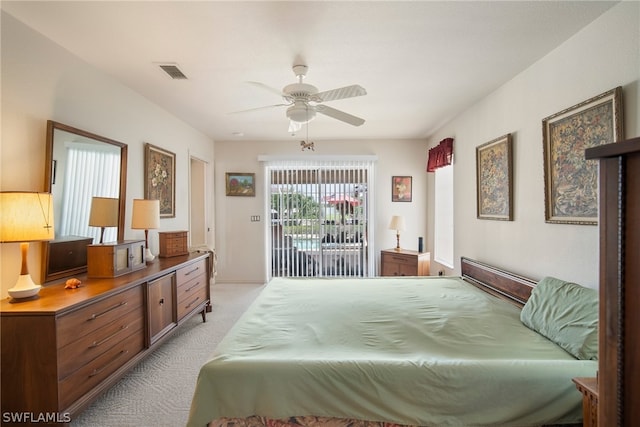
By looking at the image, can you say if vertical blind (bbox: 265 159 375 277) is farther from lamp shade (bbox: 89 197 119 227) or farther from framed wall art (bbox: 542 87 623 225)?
framed wall art (bbox: 542 87 623 225)

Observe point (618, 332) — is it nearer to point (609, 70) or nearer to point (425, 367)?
point (425, 367)

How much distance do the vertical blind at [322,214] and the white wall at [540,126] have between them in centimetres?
193

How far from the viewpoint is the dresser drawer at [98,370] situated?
1.66 metres

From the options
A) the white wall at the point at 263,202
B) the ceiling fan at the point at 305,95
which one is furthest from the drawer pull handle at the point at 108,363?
the white wall at the point at 263,202

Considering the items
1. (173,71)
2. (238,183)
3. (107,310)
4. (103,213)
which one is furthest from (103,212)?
(238,183)

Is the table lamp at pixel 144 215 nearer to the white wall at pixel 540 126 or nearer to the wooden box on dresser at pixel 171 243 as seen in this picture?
the wooden box on dresser at pixel 171 243

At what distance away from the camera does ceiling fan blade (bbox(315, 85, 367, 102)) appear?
2.10 meters

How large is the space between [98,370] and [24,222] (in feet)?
3.42

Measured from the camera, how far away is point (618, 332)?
0.73 metres

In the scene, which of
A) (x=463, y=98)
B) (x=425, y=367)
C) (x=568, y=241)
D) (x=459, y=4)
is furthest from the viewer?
(x=463, y=98)

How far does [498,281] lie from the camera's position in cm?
271

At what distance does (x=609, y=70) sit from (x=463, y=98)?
1538 mm

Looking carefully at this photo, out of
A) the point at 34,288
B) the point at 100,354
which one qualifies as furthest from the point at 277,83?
the point at 100,354

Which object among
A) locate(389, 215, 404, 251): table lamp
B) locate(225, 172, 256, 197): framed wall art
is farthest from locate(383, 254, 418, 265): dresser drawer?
locate(225, 172, 256, 197): framed wall art
